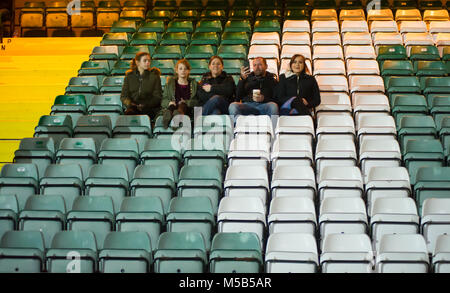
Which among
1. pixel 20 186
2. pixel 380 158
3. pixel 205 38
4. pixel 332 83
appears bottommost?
pixel 20 186

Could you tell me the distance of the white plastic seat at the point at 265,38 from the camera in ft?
46.1

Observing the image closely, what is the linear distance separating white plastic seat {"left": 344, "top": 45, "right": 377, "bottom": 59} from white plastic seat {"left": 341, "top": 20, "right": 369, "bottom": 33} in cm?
105

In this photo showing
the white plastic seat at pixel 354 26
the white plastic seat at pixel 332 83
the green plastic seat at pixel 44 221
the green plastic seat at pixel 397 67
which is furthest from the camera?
the white plastic seat at pixel 354 26

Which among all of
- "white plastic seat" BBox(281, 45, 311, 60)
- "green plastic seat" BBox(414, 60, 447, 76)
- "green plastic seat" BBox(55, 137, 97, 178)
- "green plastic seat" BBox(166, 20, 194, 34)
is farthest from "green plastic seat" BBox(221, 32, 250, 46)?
"green plastic seat" BBox(55, 137, 97, 178)

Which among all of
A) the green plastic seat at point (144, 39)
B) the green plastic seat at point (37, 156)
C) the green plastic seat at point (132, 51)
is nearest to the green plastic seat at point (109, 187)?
the green plastic seat at point (37, 156)

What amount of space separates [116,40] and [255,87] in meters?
4.07

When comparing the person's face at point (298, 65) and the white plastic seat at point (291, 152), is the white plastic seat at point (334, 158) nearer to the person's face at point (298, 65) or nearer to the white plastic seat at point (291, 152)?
the white plastic seat at point (291, 152)

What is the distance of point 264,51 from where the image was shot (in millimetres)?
13453

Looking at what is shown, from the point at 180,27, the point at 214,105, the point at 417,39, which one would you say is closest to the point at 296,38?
the point at 417,39

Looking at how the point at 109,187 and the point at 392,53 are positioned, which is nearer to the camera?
the point at 109,187

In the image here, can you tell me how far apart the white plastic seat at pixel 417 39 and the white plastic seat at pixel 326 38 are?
41.4 inches

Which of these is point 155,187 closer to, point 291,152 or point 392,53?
point 291,152

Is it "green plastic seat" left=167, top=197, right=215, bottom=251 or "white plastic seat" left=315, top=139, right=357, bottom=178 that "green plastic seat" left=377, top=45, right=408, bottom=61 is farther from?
"green plastic seat" left=167, top=197, right=215, bottom=251
